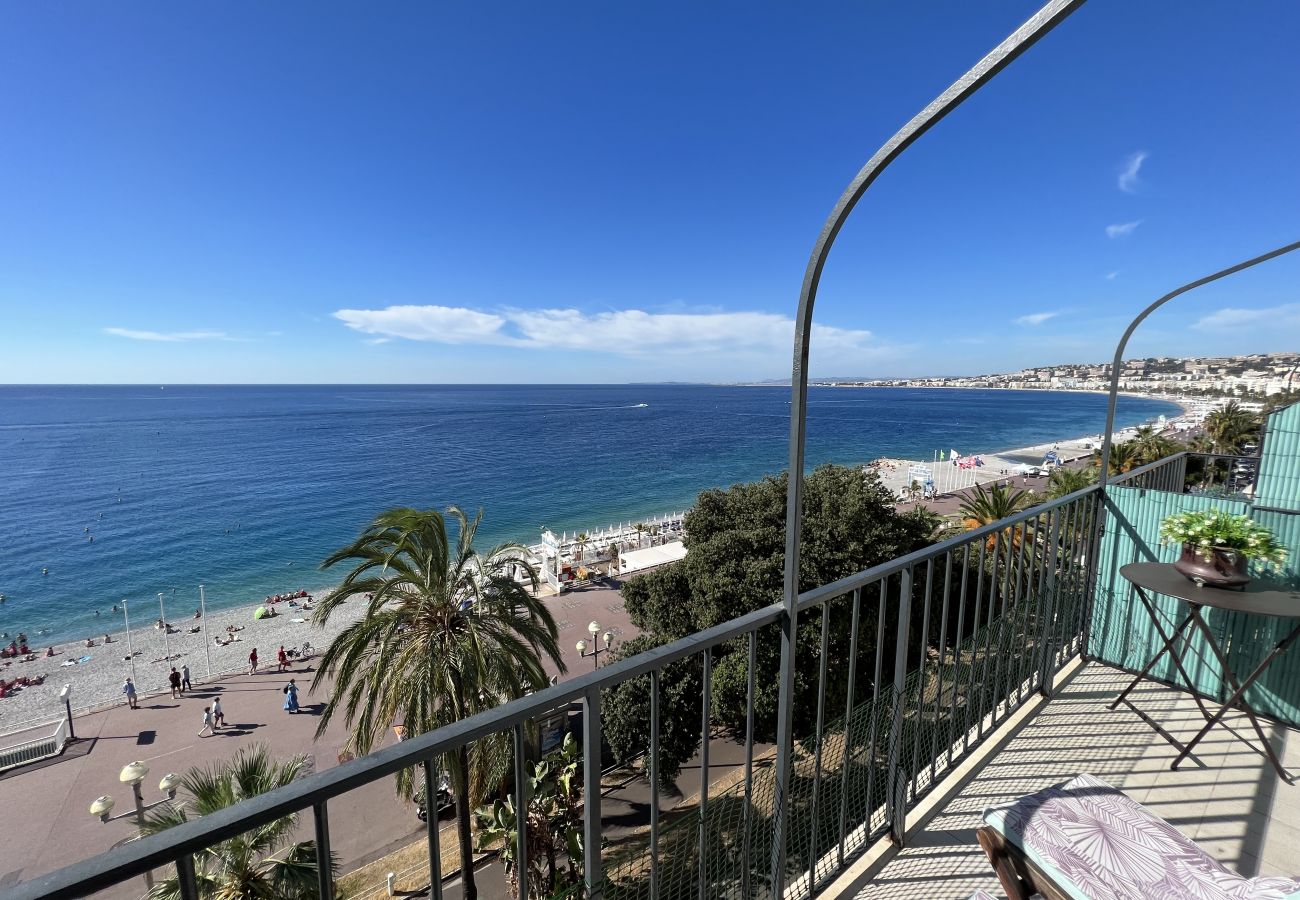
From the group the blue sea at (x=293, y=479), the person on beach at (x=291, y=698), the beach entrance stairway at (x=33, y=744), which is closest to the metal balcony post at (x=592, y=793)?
the person on beach at (x=291, y=698)

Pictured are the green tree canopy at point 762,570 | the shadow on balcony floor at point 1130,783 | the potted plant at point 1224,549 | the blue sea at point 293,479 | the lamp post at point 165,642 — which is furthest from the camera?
the blue sea at point 293,479

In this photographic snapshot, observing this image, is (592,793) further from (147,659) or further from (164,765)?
(147,659)

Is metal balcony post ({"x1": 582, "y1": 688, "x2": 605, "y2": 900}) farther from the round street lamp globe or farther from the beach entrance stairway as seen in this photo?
the beach entrance stairway

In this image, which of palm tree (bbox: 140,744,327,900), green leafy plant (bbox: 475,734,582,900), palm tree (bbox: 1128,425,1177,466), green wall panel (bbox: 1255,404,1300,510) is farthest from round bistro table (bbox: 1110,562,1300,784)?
palm tree (bbox: 1128,425,1177,466)

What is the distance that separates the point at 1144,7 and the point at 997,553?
6.56 ft

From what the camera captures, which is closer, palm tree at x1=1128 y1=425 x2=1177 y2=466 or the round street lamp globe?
the round street lamp globe

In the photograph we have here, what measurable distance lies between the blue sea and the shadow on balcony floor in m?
29.5

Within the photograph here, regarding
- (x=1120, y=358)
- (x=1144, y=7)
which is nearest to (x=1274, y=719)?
(x=1120, y=358)

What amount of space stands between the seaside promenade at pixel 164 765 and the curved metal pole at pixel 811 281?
32.4ft

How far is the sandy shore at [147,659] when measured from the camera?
16969 millimetres

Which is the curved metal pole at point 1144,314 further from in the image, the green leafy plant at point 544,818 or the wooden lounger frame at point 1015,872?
the green leafy plant at point 544,818

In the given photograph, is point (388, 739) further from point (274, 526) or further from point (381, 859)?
point (274, 526)

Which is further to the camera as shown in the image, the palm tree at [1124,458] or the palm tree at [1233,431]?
the palm tree at [1233,431]

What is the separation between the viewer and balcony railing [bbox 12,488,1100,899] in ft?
2.87
